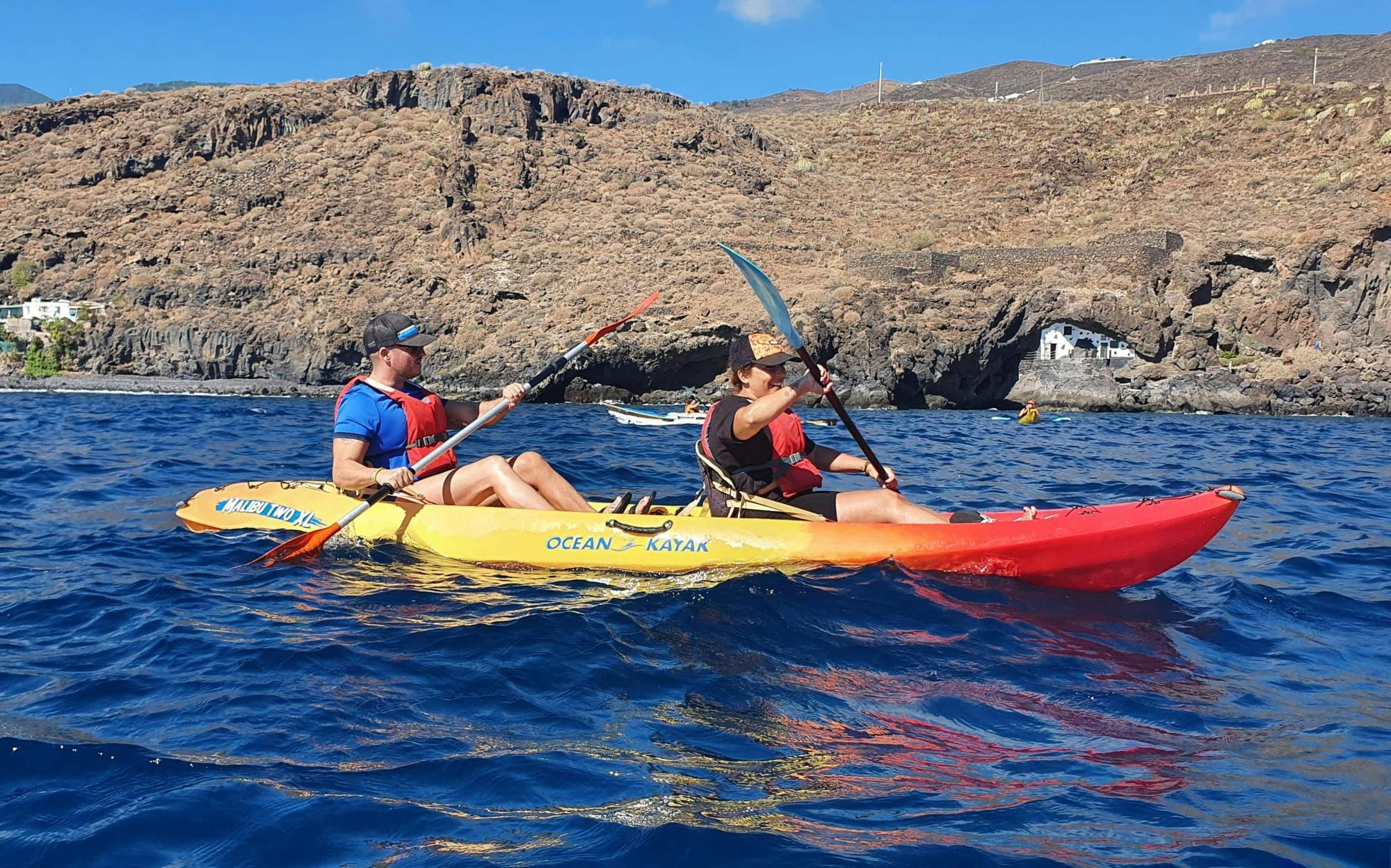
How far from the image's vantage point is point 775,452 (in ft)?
20.1

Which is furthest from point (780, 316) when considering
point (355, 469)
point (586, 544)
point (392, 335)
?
point (355, 469)

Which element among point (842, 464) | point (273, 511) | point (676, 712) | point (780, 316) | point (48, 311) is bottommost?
point (676, 712)

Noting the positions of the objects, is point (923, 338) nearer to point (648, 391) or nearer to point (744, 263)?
point (648, 391)

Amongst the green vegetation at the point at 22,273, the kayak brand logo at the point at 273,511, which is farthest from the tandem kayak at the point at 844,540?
the green vegetation at the point at 22,273

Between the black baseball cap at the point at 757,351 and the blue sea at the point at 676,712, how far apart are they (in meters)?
1.11

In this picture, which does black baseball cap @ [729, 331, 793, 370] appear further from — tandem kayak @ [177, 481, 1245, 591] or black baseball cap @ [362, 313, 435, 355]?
black baseball cap @ [362, 313, 435, 355]

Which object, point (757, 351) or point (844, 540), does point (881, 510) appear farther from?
point (757, 351)

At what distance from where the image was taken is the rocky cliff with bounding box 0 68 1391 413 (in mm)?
33656

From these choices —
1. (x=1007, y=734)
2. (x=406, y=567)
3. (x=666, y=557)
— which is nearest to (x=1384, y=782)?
(x=1007, y=734)

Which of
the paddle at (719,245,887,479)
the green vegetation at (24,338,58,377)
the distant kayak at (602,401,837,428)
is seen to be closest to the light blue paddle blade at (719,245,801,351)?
the paddle at (719,245,887,479)

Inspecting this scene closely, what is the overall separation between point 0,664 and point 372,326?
2.87m

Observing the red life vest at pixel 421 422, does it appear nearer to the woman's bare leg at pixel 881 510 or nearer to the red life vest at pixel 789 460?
the red life vest at pixel 789 460

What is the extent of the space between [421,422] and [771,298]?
7.62 ft

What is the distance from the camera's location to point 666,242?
147 ft
